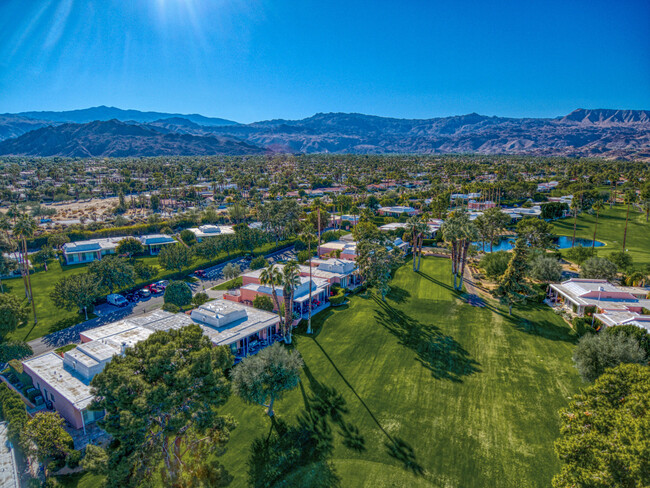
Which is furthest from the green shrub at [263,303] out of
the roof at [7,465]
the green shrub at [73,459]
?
the roof at [7,465]

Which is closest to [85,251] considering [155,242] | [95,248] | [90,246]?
[95,248]

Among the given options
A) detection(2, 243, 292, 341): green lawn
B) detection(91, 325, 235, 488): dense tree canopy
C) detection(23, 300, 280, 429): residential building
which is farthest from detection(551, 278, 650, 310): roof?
detection(2, 243, 292, 341): green lawn

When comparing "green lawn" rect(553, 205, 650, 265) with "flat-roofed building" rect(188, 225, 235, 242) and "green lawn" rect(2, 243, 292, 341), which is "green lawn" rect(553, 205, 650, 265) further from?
"flat-roofed building" rect(188, 225, 235, 242)

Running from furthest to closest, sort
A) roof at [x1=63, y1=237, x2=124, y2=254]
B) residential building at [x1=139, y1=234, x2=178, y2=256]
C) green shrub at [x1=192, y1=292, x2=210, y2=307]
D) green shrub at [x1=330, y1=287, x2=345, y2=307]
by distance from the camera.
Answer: residential building at [x1=139, y1=234, x2=178, y2=256]
roof at [x1=63, y1=237, x2=124, y2=254]
green shrub at [x1=330, y1=287, x2=345, y2=307]
green shrub at [x1=192, y1=292, x2=210, y2=307]

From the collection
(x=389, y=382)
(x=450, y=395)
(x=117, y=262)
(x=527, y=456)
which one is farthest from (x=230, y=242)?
(x=527, y=456)

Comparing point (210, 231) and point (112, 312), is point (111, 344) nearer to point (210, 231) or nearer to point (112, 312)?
point (112, 312)

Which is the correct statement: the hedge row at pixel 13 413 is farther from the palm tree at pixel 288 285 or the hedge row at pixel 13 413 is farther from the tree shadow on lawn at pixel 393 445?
the tree shadow on lawn at pixel 393 445

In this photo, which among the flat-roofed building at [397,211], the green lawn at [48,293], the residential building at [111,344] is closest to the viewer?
the residential building at [111,344]
